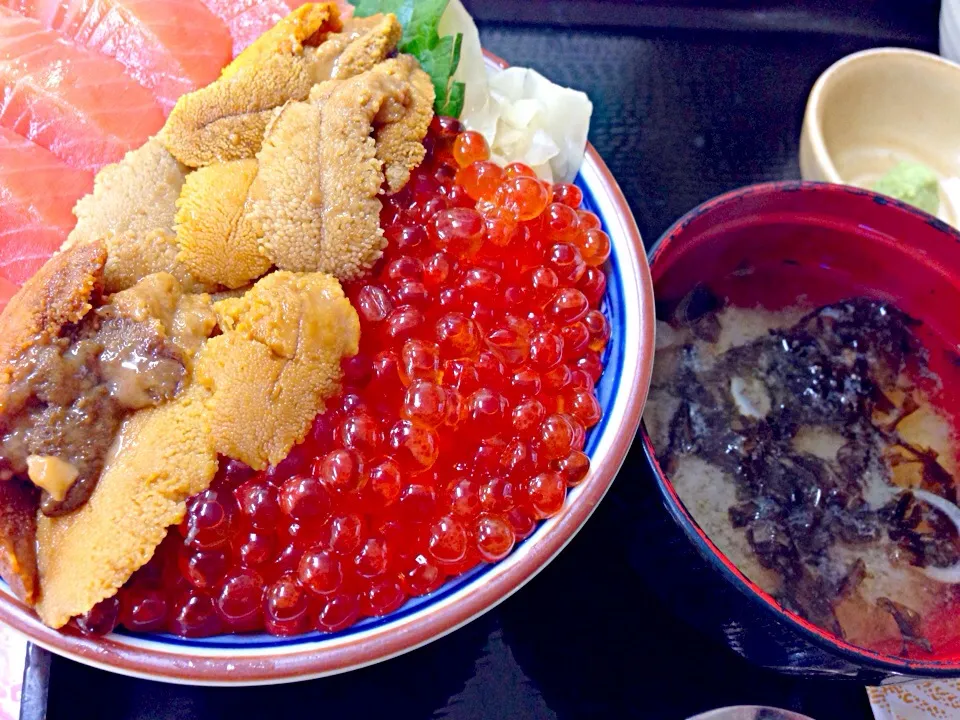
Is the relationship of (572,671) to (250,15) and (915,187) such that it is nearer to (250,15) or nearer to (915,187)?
(250,15)

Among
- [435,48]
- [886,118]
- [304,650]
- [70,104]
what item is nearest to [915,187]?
[886,118]

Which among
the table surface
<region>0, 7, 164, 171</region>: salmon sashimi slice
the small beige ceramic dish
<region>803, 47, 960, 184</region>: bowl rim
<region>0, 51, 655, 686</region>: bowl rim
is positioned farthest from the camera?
the small beige ceramic dish

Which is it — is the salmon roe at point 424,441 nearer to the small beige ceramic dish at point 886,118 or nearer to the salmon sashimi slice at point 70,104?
the salmon sashimi slice at point 70,104

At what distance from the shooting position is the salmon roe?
3.74ft

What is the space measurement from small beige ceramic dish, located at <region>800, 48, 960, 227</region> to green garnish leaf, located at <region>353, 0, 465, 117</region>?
4.09 ft

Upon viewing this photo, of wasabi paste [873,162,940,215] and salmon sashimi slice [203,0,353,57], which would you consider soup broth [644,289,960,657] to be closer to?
wasabi paste [873,162,940,215]

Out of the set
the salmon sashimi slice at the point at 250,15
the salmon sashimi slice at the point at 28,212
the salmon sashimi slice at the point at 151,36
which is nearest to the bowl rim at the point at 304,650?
the salmon sashimi slice at the point at 28,212

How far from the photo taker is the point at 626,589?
154 cm

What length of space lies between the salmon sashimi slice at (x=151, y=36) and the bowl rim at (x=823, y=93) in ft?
5.79

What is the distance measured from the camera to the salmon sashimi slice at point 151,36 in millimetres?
1579

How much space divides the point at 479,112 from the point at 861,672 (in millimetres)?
1483

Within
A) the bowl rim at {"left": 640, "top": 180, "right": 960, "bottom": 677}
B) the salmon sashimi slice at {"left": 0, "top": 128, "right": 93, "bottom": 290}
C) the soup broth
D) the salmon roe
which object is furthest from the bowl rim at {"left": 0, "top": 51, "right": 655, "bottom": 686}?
the salmon sashimi slice at {"left": 0, "top": 128, "right": 93, "bottom": 290}

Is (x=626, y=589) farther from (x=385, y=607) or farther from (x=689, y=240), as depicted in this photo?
(x=689, y=240)

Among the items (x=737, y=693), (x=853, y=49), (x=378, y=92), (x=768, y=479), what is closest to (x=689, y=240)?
(x=768, y=479)
